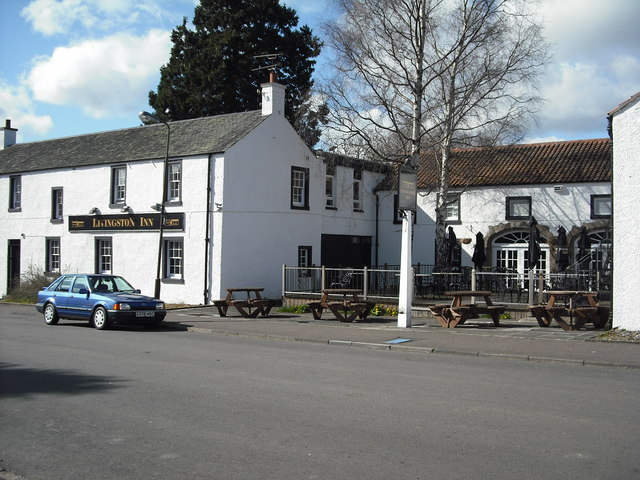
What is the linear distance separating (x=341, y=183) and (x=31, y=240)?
50.7ft

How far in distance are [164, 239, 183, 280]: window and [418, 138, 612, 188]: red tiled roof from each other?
12.8m

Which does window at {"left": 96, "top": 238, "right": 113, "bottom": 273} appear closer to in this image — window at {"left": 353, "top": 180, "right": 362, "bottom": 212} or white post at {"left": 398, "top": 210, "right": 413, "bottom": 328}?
window at {"left": 353, "top": 180, "right": 362, "bottom": 212}

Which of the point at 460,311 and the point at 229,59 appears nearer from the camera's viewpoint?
the point at 460,311

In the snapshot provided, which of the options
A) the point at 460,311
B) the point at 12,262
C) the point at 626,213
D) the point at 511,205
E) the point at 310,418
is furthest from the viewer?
the point at 12,262

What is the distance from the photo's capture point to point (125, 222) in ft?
92.9

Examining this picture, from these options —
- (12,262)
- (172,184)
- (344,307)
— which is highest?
(172,184)

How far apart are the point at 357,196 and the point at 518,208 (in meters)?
7.95

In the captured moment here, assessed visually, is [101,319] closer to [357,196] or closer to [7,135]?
[357,196]

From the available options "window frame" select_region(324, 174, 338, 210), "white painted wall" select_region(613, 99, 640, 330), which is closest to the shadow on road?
"white painted wall" select_region(613, 99, 640, 330)

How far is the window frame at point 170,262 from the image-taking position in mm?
26719

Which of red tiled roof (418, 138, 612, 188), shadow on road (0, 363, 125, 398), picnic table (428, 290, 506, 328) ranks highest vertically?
red tiled roof (418, 138, 612, 188)

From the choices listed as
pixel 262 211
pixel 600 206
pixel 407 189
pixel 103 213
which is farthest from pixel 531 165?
pixel 103 213

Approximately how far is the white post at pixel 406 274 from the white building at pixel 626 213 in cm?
497

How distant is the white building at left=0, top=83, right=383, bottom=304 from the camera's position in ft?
84.9
